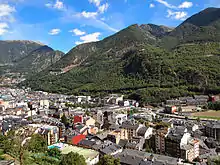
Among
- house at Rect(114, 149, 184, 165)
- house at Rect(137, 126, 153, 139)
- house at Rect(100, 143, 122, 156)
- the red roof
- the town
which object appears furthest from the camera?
house at Rect(137, 126, 153, 139)

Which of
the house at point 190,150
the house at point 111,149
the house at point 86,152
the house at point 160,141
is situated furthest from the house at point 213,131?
the house at point 86,152

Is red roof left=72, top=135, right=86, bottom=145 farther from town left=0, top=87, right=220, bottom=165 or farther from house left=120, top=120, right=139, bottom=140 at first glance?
house left=120, top=120, right=139, bottom=140

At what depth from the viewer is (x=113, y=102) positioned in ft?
208

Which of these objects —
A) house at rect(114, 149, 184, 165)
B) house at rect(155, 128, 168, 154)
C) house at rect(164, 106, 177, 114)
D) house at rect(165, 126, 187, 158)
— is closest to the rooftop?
house at rect(114, 149, 184, 165)

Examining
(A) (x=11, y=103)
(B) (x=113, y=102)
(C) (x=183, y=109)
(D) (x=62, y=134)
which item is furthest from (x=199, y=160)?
(A) (x=11, y=103)

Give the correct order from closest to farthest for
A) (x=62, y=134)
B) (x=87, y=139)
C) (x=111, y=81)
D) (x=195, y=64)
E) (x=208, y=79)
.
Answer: (x=87, y=139) → (x=62, y=134) → (x=208, y=79) → (x=195, y=64) → (x=111, y=81)

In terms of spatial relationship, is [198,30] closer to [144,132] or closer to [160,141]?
[144,132]

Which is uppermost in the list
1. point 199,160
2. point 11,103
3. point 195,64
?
point 195,64

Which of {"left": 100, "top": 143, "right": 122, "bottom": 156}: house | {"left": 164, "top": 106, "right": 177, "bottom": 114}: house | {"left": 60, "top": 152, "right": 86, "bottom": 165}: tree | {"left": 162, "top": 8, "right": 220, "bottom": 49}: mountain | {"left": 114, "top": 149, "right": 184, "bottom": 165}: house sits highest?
{"left": 162, "top": 8, "right": 220, "bottom": 49}: mountain

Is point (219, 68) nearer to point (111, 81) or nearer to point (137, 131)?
point (111, 81)

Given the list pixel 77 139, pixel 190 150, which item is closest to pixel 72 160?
pixel 77 139

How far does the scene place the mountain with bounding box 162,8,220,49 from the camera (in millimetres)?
96438

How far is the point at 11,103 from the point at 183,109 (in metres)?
37.5

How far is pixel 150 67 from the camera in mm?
84375
